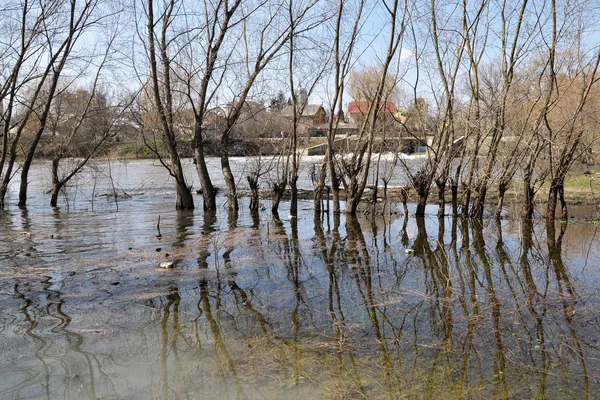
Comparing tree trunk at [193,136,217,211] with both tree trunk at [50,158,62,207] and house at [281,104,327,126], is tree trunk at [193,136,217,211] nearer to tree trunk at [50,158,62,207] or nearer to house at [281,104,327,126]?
house at [281,104,327,126]

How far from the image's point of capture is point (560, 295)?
6.31 meters

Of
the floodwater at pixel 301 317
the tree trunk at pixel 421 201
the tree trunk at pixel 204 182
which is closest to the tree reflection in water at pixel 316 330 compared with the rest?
the floodwater at pixel 301 317

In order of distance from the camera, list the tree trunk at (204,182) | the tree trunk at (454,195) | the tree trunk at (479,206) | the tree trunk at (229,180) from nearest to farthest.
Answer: the tree trunk at (479,206), the tree trunk at (454,195), the tree trunk at (229,180), the tree trunk at (204,182)

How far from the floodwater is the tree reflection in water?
0.06 ft

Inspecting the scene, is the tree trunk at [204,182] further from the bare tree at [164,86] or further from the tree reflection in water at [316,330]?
the tree reflection in water at [316,330]

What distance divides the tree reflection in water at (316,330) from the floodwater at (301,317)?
2 cm

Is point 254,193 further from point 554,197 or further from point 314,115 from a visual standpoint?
point 554,197

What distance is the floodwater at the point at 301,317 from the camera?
4168mm

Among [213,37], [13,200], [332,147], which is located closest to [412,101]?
[332,147]

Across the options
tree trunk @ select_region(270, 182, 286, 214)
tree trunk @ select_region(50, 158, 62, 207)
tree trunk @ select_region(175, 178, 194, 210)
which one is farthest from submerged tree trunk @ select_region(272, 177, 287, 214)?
tree trunk @ select_region(50, 158, 62, 207)

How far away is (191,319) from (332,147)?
26.7 feet

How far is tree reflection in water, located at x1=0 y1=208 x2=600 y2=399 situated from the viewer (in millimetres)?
4137

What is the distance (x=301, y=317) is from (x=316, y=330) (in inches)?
17.5

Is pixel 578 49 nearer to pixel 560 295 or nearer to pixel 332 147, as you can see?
pixel 332 147
